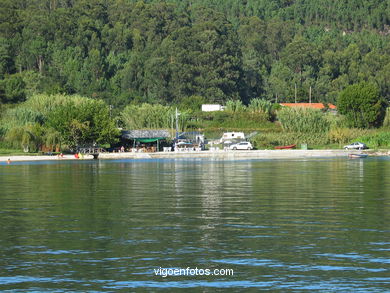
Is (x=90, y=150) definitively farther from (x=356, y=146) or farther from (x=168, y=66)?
(x=168, y=66)

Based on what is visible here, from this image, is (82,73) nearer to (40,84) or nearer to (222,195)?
(40,84)

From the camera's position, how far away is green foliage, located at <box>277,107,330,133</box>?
397ft

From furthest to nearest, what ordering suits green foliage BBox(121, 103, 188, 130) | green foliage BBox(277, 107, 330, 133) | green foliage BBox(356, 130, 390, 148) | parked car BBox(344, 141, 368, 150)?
green foliage BBox(121, 103, 188, 130) < green foliage BBox(277, 107, 330, 133) < green foliage BBox(356, 130, 390, 148) < parked car BBox(344, 141, 368, 150)

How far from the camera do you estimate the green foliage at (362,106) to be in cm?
12700

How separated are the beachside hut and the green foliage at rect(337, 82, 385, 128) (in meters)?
32.3

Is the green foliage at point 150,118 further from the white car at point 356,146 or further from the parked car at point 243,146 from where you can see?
the white car at point 356,146

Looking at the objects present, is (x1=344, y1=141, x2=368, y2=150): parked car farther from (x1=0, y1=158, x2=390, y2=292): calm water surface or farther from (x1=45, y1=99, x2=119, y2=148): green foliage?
(x1=0, y1=158, x2=390, y2=292): calm water surface

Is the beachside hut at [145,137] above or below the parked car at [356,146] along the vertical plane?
above

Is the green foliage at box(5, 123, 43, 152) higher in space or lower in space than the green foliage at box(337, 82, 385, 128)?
lower

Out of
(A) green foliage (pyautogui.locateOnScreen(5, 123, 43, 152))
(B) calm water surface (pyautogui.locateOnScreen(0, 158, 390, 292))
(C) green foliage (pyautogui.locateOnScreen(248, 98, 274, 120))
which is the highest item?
(C) green foliage (pyautogui.locateOnScreen(248, 98, 274, 120))

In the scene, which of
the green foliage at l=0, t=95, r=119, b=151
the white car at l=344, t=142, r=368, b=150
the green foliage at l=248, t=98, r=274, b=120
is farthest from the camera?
the green foliage at l=248, t=98, r=274, b=120

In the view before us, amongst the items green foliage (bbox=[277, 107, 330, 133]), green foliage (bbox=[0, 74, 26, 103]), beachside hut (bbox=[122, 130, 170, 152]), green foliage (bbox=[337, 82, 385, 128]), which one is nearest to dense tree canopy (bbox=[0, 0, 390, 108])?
green foliage (bbox=[0, 74, 26, 103])

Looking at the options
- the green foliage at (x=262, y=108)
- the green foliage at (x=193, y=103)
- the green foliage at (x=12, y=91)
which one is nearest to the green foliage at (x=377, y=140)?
the green foliage at (x=262, y=108)

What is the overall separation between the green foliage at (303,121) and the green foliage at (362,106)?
644cm
